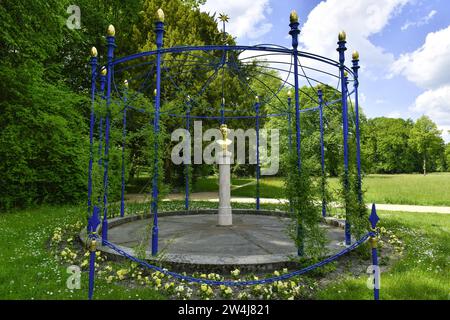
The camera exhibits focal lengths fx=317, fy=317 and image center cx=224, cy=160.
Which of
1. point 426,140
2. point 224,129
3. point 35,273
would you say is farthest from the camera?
point 426,140

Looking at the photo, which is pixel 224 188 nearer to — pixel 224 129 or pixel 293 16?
pixel 224 129

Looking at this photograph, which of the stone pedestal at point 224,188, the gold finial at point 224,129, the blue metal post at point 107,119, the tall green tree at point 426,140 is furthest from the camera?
the tall green tree at point 426,140

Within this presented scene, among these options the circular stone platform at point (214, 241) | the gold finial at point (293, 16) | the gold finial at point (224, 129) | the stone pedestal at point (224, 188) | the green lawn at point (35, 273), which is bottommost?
the green lawn at point (35, 273)

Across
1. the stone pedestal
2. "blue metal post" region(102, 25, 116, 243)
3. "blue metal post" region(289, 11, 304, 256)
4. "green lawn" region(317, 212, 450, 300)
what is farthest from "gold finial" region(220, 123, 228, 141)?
"green lawn" region(317, 212, 450, 300)

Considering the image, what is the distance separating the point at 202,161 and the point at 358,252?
15403 mm

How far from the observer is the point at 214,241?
779 cm

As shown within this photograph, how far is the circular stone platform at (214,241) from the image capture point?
5.73 m

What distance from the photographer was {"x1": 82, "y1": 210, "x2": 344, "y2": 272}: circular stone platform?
573 cm

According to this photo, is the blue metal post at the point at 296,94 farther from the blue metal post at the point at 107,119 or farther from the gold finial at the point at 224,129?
the blue metal post at the point at 107,119

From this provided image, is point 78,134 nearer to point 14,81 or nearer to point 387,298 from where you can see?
point 14,81

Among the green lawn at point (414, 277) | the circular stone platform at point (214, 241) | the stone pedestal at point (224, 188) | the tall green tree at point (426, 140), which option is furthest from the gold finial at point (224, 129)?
the tall green tree at point (426, 140)

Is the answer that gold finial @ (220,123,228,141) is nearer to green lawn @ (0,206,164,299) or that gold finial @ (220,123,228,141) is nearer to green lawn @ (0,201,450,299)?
green lawn @ (0,201,450,299)

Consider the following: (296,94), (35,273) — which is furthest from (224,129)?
(35,273)
